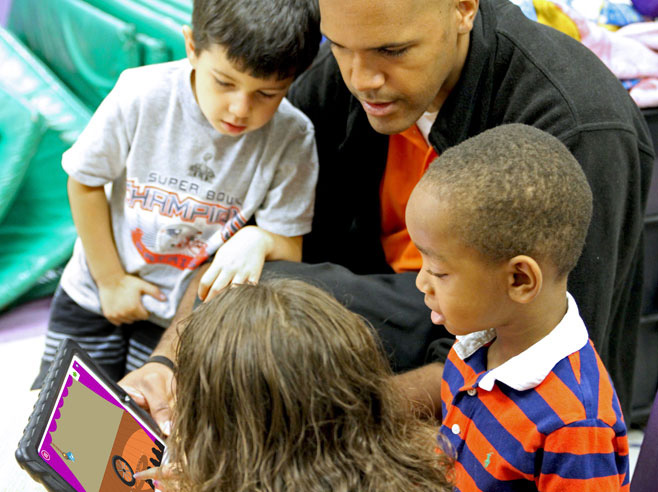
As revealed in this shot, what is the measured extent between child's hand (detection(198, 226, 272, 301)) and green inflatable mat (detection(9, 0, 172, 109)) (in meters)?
0.86

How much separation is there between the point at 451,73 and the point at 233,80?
34cm

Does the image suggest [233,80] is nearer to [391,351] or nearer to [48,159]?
Result: [391,351]

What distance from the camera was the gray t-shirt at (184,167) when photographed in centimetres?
119

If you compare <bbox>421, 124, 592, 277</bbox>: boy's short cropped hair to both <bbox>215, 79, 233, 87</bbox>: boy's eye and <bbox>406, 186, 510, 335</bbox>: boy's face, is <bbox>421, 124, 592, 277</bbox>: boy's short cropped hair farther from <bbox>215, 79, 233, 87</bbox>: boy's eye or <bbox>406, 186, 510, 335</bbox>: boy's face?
<bbox>215, 79, 233, 87</bbox>: boy's eye

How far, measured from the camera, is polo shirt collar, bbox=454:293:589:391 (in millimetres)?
781

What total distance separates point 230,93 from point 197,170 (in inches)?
7.1

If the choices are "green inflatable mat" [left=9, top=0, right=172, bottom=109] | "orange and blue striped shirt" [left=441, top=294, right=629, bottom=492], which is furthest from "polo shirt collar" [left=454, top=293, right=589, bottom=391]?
"green inflatable mat" [left=9, top=0, right=172, bottom=109]

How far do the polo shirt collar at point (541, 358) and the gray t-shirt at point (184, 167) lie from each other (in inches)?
21.5

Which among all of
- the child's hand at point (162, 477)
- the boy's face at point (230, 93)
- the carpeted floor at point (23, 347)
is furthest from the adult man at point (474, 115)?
the carpeted floor at point (23, 347)

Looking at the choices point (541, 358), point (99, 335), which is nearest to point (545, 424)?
point (541, 358)

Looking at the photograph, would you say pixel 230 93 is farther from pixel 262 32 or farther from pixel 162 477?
pixel 162 477

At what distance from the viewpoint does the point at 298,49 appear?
1082mm

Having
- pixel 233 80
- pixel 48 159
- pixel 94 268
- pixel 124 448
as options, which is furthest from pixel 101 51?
pixel 124 448

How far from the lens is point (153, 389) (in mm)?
1045
